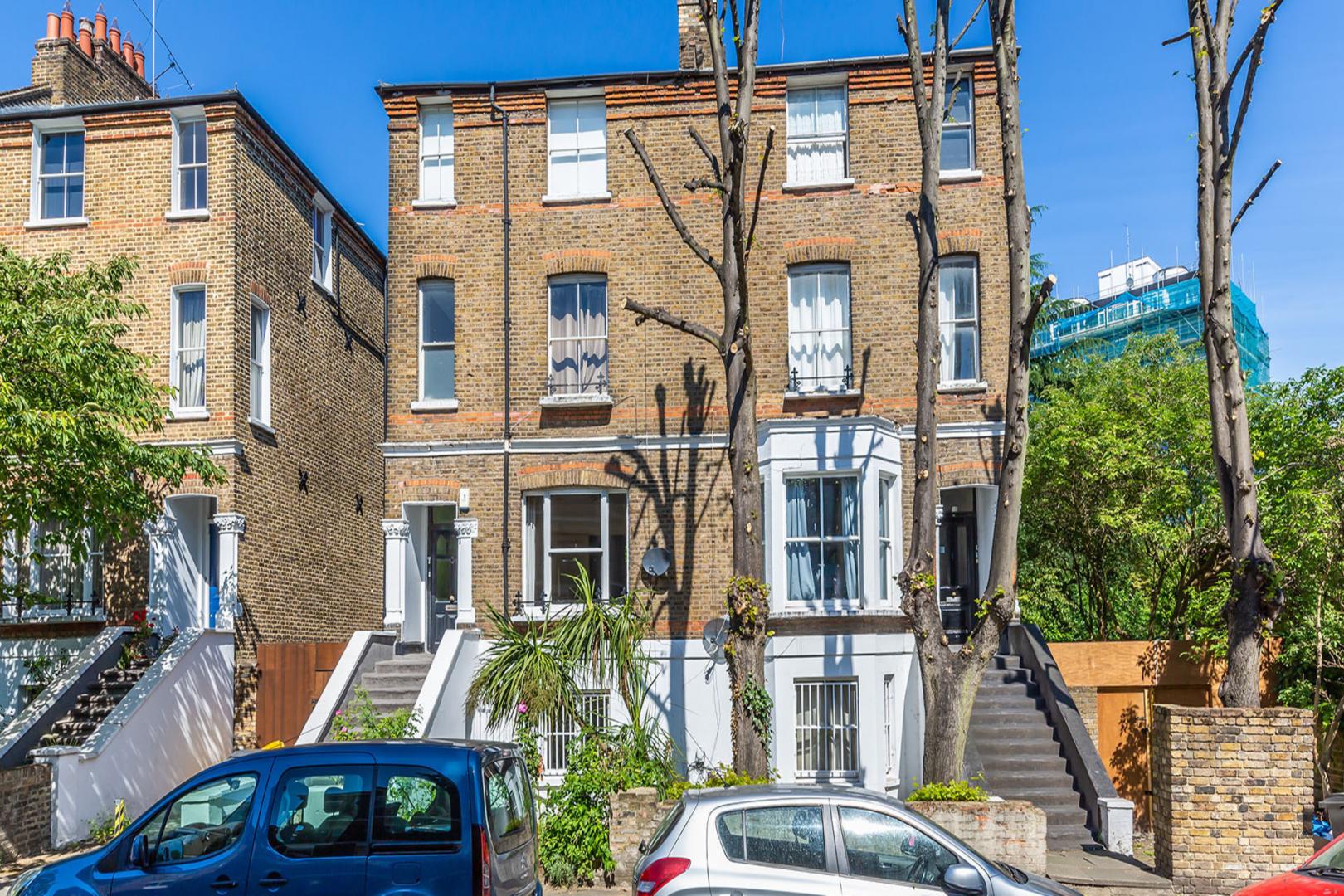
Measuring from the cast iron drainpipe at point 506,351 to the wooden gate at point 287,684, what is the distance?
3.66 m

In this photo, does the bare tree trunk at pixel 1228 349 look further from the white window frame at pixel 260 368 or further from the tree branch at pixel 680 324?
the white window frame at pixel 260 368

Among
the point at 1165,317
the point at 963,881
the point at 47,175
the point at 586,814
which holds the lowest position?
the point at 586,814

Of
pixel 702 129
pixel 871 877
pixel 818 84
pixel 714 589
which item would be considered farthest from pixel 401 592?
pixel 871 877

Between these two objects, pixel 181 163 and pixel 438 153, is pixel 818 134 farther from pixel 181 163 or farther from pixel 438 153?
pixel 181 163

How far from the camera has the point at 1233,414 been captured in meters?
13.5

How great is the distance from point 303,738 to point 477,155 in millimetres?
9517

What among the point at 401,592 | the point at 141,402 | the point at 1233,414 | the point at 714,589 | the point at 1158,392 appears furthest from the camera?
the point at 1158,392

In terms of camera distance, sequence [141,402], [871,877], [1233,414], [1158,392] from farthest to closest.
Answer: [1158,392]
[141,402]
[1233,414]
[871,877]

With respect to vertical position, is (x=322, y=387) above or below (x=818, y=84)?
below

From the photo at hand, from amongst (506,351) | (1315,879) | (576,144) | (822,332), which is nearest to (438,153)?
(576,144)

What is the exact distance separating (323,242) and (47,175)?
16.1 ft

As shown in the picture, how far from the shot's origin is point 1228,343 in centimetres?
1357

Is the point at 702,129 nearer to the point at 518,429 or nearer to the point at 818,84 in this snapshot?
the point at 818,84

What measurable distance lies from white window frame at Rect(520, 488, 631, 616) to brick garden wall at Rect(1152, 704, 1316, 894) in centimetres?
876
